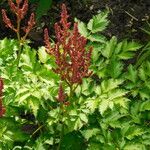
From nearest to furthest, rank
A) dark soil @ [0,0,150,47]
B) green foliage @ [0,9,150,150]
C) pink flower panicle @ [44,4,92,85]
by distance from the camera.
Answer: pink flower panicle @ [44,4,92,85] → green foliage @ [0,9,150,150] → dark soil @ [0,0,150,47]

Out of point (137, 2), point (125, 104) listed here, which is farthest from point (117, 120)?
point (137, 2)

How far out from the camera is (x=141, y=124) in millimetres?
3273

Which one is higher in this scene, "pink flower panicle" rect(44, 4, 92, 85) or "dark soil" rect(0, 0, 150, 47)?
"pink flower panicle" rect(44, 4, 92, 85)

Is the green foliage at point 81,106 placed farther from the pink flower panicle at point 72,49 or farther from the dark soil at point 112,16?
the dark soil at point 112,16

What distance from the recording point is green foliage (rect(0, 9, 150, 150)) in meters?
3.11

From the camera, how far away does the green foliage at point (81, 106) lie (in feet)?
10.2

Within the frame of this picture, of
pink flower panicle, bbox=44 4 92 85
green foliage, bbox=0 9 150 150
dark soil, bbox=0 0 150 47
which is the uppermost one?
pink flower panicle, bbox=44 4 92 85

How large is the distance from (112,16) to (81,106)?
2958 mm

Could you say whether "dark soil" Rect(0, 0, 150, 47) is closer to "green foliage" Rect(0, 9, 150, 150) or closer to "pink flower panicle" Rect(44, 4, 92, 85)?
"green foliage" Rect(0, 9, 150, 150)

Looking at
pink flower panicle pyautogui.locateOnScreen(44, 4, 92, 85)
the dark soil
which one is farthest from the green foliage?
the dark soil

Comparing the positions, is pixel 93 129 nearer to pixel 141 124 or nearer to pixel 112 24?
pixel 141 124

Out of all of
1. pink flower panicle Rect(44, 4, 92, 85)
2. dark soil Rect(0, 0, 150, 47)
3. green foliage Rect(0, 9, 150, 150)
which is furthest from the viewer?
dark soil Rect(0, 0, 150, 47)

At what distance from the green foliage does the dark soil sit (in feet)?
7.11

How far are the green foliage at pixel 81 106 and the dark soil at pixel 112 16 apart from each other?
2166mm
